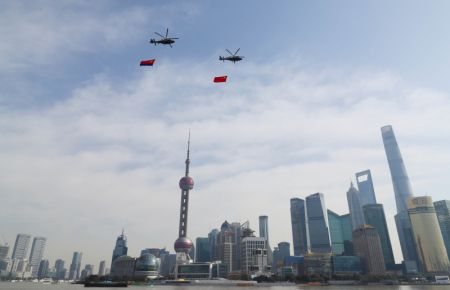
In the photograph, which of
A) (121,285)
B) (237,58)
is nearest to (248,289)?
(121,285)

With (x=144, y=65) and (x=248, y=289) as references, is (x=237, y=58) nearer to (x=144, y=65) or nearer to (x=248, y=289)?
(x=144, y=65)

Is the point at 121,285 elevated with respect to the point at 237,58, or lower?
lower

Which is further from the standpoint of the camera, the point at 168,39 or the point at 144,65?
the point at 168,39

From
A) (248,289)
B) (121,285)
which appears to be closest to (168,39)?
(248,289)

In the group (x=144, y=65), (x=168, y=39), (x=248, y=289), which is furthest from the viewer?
(x=248, y=289)

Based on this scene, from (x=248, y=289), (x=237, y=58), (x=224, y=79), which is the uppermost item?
(x=237, y=58)

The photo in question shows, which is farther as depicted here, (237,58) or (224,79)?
(237,58)

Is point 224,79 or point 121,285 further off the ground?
point 224,79

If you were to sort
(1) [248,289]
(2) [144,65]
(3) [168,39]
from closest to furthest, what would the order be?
1. (2) [144,65]
2. (3) [168,39]
3. (1) [248,289]

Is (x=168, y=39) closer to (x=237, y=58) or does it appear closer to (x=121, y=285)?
(x=237, y=58)
